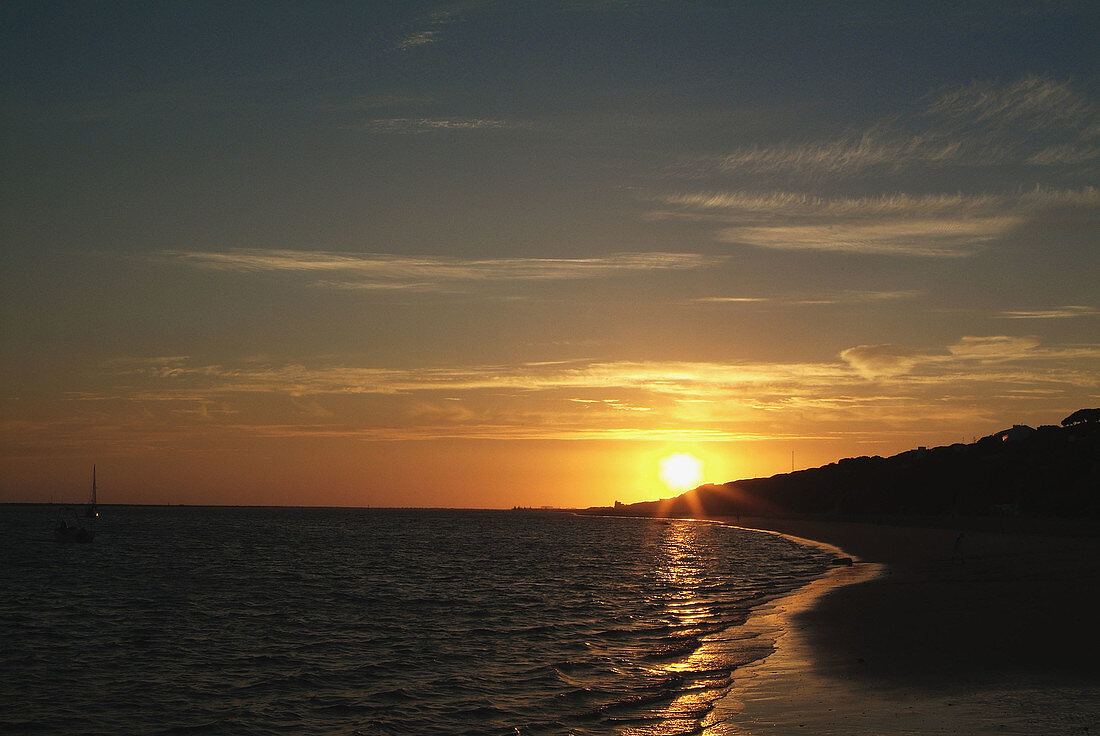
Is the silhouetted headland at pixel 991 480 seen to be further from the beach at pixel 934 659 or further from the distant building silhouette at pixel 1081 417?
the beach at pixel 934 659

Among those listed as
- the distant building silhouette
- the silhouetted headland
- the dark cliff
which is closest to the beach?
the silhouetted headland

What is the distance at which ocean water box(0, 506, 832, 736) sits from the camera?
19.9 meters

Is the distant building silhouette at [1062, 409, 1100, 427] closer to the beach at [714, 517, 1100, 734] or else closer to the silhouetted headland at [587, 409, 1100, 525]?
the silhouetted headland at [587, 409, 1100, 525]

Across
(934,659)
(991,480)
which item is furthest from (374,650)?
(991,480)

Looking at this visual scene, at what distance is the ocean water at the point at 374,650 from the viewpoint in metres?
19.9

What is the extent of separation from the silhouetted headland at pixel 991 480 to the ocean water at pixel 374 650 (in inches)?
2406

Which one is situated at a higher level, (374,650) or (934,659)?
(934,659)

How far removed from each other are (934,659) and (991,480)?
12251 centimetres

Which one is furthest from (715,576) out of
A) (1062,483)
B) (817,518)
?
(817,518)

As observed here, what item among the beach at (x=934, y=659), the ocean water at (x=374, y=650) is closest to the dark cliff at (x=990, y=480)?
the ocean water at (x=374, y=650)

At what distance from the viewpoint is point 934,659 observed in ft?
72.8

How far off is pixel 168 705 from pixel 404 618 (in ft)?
54.5

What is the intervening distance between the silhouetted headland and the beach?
5700 cm

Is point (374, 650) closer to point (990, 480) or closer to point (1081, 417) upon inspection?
point (990, 480)
